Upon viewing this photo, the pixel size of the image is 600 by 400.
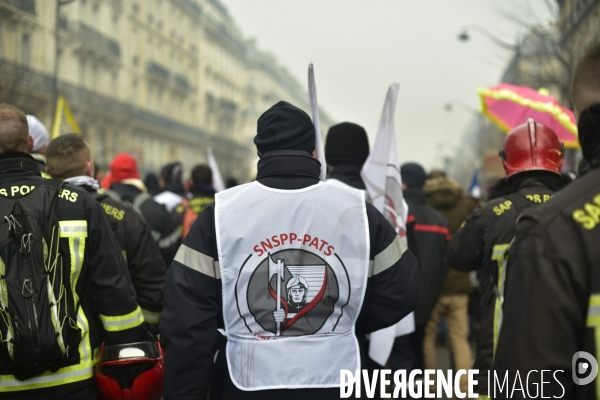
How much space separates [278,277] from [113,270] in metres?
0.94

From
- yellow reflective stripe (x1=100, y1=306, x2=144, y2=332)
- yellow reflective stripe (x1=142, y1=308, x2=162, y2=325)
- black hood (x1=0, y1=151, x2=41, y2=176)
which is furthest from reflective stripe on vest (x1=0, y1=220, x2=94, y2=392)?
yellow reflective stripe (x1=142, y1=308, x2=162, y2=325)

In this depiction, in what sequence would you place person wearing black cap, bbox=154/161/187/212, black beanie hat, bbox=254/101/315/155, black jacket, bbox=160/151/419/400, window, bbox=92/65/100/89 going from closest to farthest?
black jacket, bbox=160/151/419/400, black beanie hat, bbox=254/101/315/155, person wearing black cap, bbox=154/161/187/212, window, bbox=92/65/100/89

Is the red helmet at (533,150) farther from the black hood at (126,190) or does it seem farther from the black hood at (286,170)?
the black hood at (126,190)

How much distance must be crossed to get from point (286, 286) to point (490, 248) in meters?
1.50

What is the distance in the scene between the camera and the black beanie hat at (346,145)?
4941 millimetres

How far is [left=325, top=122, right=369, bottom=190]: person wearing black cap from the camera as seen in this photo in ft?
16.2

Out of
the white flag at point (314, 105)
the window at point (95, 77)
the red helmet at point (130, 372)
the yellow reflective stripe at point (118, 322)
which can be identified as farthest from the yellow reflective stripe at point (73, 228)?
the window at point (95, 77)

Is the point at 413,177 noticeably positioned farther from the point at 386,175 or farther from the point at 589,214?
the point at 589,214

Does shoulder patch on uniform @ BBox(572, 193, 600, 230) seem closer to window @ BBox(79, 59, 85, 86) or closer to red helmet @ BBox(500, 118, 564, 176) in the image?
red helmet @ BBox(500, 118, 564, 176)

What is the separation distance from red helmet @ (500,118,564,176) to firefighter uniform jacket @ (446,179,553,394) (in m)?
0.11

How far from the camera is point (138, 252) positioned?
4215 millimetres

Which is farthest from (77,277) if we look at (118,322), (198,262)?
(198,262)

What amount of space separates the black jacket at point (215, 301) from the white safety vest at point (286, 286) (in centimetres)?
5

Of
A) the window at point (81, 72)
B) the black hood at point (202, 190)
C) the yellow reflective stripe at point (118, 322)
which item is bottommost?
the yellow reflective stripe at point (118, 322)
